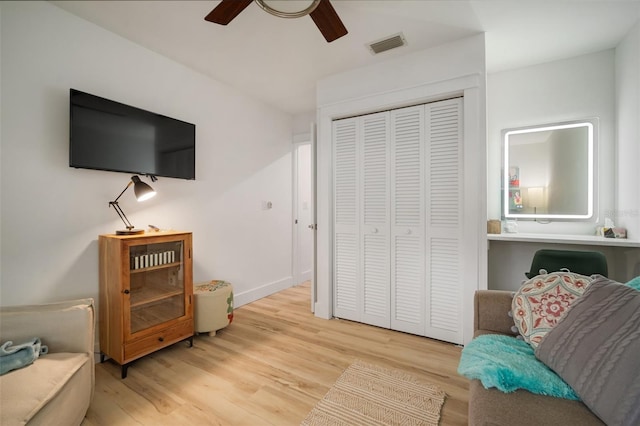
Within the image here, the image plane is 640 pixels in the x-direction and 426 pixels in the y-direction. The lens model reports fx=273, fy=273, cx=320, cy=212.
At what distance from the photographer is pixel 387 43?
230 cm

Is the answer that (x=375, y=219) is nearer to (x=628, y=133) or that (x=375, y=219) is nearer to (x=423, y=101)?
(x=423, y=101)

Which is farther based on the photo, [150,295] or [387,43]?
[387,43]

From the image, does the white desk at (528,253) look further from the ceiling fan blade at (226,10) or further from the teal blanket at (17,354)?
the teal blanket at (17,354)

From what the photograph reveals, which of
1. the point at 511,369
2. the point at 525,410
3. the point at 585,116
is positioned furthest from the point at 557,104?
the point at 525,410

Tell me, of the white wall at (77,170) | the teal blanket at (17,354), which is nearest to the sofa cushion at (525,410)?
the teal blanket at (17,354)

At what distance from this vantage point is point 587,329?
103cm

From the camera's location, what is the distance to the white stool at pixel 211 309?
243cm

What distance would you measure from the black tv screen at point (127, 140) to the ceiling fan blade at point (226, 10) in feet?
3.56

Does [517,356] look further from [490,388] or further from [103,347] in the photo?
[103,347]

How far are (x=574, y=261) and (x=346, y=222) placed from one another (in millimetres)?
A: 1824

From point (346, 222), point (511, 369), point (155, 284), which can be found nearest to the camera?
point (511, 369)

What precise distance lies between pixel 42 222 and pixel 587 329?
2996 mm

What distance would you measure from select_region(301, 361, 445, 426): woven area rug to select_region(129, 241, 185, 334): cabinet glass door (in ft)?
4.47

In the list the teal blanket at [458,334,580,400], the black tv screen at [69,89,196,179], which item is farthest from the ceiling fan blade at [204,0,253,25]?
the teal blanket at [458,334,580,400]
